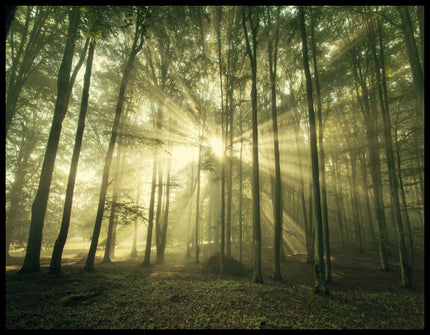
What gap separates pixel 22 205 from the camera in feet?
45.5

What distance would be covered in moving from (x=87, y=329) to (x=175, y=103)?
1320cm

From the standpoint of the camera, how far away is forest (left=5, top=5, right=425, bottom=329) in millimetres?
5367

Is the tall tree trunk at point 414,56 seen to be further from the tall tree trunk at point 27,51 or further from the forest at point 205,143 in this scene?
the tall tree trunk at point 27,51

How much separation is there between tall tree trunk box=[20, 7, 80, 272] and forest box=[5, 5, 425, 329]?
52mm

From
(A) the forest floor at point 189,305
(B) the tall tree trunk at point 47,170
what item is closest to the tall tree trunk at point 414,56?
(A) the forest floor at point 189,305

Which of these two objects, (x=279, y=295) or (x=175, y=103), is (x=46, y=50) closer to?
(x=175, y=103)

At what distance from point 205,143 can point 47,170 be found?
404 inches

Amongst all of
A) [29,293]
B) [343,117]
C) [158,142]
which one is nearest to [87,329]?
[29,293]

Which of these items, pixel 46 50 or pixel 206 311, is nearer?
pixel 206 311

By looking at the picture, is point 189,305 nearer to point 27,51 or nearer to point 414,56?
point 414,56

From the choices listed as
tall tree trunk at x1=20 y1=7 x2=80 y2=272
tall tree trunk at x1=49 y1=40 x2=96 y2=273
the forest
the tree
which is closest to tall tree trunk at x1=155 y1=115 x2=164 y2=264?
the forest

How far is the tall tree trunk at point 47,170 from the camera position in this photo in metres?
7.05

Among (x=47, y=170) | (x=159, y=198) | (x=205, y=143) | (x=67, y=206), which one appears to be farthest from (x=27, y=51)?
(x=205, y=143)

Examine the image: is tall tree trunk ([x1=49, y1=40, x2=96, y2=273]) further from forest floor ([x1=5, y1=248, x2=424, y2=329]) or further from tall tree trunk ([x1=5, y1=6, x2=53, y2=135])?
tall tree trunk ([x1=5, y1=6, x2=53, y2=135])
